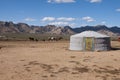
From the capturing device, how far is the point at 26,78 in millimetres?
15680

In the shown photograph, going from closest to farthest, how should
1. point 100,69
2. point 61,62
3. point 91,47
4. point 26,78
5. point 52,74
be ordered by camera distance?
1. point 26,78
2. point 52,74
3. point 100,69
4. point 61,62
5. point 91,47

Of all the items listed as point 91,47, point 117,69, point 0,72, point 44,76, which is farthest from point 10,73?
point 91,47

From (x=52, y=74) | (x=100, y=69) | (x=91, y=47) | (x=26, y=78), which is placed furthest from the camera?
(x=91, y=47)

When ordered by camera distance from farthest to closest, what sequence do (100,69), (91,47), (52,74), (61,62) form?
(91,47), (61,62), (100,69), (52,74)

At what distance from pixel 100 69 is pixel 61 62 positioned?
388 centimetres

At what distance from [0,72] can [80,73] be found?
16.9 feet

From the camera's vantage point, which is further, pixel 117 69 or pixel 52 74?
pixel 117 69

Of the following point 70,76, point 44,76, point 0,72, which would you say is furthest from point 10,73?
point 70,76

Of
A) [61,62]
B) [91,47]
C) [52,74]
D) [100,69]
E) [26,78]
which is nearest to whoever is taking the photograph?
[26,78]

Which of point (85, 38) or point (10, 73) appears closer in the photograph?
point (10, 73)

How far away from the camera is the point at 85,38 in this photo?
3159cm

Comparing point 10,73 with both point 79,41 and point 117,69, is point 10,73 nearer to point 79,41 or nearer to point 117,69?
point 117,69

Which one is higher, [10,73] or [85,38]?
[85,38]

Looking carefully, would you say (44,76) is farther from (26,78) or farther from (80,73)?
(80,73)
